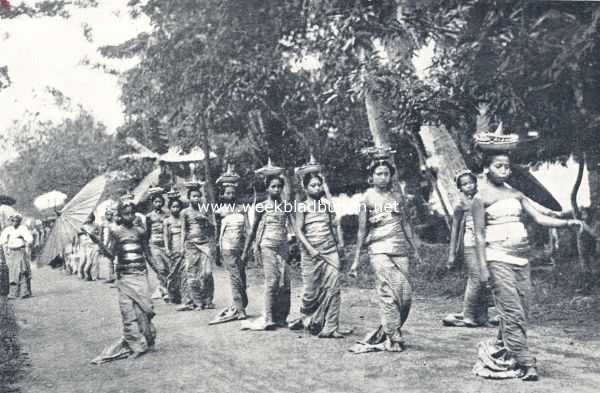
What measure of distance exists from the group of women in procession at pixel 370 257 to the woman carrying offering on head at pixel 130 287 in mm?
11

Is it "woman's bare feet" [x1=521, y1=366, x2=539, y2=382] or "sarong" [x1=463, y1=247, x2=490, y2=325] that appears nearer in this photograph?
"woman's bare feet" [x1=521, y1=366, x2=539, y2=382]

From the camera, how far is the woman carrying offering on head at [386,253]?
6.47 m

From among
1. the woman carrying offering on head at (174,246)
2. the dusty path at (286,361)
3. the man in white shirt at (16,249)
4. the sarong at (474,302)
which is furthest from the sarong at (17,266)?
the sarong at (474,302)

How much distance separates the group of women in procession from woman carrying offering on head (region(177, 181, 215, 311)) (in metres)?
1.09

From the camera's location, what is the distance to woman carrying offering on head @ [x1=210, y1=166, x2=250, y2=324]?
894 cm

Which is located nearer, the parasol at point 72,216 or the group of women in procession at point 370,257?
the group of women in procession at point 370,257

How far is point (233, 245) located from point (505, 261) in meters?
4.52

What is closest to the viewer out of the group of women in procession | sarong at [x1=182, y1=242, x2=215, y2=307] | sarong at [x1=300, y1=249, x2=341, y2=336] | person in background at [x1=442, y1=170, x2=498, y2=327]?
the group of women in procession

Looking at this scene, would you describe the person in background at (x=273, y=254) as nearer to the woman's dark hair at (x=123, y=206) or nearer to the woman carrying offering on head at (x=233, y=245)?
the woman carrying offering on head at (x=233, y=245)

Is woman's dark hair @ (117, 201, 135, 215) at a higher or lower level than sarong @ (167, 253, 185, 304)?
higher

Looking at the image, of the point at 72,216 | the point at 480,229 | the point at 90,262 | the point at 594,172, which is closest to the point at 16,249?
the point at 90,262

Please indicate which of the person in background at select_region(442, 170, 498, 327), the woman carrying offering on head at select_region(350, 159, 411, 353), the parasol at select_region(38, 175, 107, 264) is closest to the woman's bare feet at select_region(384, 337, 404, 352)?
the woman carrying offering on head at select_region(350, 159, 411, 353)

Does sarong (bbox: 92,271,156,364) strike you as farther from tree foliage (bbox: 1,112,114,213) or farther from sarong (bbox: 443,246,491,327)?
tree foliage (bbox: 1,112,114,213)

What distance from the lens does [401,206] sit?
6.83 metres
